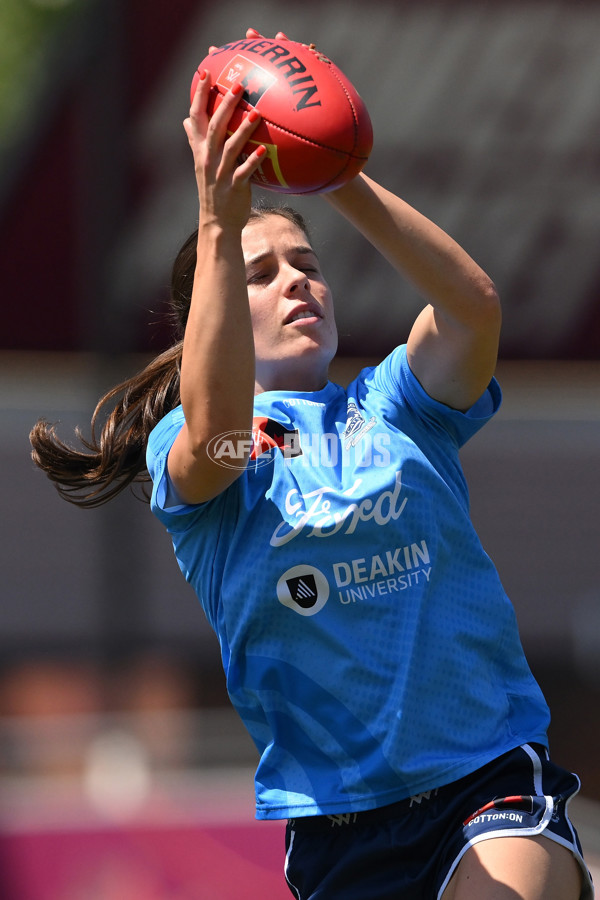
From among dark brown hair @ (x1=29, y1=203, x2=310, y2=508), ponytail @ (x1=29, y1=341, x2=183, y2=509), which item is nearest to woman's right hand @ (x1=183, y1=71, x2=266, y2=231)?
dark brown hair @ (x1=29, y1=203, x2=310, y2=508)

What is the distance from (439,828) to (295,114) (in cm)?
131

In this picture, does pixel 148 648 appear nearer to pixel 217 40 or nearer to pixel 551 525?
pixel 551 525

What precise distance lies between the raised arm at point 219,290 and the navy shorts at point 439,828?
792 mm

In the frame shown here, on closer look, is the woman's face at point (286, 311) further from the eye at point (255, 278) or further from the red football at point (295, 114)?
the red football at point (295, 114)

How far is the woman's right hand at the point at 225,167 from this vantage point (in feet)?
6.03

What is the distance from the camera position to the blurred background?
6.93 m

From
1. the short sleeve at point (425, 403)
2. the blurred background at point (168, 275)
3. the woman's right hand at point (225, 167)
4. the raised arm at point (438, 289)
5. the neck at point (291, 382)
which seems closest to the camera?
the woman's right hand at point (225, 167)

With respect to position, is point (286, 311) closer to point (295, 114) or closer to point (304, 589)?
point (295, 114)

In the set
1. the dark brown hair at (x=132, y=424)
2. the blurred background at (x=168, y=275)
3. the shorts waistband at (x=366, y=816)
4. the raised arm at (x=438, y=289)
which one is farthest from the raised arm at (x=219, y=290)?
the blurred background at (x=168, y=275)

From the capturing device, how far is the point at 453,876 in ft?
6.57

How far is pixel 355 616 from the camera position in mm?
2109

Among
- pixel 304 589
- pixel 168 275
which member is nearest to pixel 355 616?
pixel 304 589

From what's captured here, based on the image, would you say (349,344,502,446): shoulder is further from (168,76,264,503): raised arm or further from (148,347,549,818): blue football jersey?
(168,76,264,503): raised arm

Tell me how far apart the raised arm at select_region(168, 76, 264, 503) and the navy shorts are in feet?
2.60
